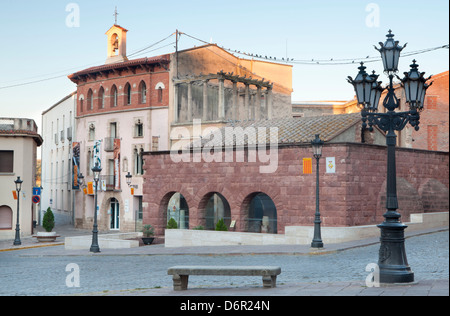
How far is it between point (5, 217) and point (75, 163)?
393 inches

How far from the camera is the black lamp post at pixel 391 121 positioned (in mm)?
10938

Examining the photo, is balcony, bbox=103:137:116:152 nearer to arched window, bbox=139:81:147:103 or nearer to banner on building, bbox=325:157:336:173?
arched window, bbox=139:81:147:103

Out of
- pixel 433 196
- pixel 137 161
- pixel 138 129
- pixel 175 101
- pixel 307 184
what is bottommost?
pixel 433 196

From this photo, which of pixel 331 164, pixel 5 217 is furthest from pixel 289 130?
pixel 5 217

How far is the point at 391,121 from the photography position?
38.4 ft

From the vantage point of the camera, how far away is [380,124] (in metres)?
11.9

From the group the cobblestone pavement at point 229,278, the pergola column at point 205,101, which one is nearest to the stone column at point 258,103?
the pergola column at point 205,101

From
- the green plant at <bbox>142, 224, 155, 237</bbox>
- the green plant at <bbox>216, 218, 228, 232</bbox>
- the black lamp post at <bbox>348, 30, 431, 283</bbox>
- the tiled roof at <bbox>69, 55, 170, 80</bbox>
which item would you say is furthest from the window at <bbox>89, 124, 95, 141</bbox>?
the black lamp post at <bbox>348, 30, 431, 283</bbox>

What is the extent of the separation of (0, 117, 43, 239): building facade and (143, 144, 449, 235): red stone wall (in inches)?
478

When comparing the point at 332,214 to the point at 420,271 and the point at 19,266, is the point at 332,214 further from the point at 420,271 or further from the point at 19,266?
the point at 19,266

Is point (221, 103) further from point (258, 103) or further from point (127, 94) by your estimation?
point (127, 94)
